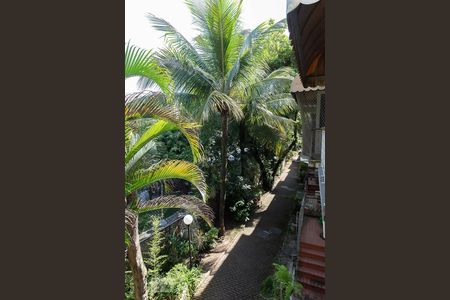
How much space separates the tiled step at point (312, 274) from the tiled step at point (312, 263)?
0.37 feet

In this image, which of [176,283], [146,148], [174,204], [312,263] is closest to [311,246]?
[312,263]

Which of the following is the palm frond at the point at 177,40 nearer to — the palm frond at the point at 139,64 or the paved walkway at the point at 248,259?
the palm frond at the point at 139,64

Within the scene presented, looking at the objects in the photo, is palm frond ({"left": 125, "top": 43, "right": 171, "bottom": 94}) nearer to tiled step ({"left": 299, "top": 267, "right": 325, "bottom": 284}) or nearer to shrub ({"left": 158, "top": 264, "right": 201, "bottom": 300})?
shrub ({"left": 158, "top": 264, "right": 201, "bottom": 300})

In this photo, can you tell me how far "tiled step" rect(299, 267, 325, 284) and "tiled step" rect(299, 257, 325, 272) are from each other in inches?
4.5

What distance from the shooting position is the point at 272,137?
1418 cm

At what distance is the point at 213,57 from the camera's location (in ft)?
32.2

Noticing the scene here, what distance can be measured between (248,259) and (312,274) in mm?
2678

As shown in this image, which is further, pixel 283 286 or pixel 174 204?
pixel 283 286

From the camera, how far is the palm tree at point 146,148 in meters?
3.77

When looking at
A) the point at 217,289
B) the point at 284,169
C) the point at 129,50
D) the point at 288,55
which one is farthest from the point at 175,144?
the point at 284,169

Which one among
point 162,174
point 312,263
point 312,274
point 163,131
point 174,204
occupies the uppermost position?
point 163,131

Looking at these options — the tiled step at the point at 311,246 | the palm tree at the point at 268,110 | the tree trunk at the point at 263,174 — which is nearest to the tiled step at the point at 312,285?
the tiled step at the point at 311,246

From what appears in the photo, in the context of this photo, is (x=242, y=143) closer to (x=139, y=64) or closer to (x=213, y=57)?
(x=213, y=57)

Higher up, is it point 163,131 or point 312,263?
point 163,131
